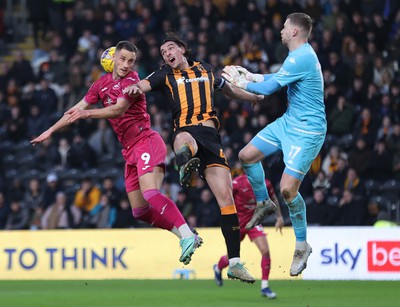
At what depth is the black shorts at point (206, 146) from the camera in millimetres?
11594

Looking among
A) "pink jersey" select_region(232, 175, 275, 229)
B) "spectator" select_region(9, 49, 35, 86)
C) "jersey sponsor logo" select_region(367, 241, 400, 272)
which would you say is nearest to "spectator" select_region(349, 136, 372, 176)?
"jersey sponsor logo" select_region(367, 241, 400, 272)

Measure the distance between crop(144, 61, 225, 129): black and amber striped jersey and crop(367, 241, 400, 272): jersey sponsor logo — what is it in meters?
7.17

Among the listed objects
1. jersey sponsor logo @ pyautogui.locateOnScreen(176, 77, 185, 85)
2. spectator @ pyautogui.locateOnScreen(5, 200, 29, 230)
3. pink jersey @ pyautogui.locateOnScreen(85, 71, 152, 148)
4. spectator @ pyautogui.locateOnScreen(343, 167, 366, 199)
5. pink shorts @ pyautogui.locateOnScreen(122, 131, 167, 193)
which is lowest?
spectator @ pyautogui.locateOnScreen(5, 200, 29, 230)

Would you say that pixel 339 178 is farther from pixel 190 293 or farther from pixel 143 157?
pixel 143 157

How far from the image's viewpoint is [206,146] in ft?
38.0

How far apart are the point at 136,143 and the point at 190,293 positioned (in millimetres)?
3497

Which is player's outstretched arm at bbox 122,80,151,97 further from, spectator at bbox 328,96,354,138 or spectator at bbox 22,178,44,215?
spectator at bbox 22,178,44,215

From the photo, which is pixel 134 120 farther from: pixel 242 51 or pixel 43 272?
pixel 242 51

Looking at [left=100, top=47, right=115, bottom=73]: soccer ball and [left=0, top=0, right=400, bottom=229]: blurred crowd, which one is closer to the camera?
[left=100, top=47, right=115, bottom=73]: soccer ball

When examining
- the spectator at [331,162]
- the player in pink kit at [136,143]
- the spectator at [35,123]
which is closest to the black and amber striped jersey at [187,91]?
the player in pink kit at [136,143]

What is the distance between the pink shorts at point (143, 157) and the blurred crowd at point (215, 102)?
262 inches

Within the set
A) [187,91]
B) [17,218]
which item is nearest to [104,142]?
[17,218]

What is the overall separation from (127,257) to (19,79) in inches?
262

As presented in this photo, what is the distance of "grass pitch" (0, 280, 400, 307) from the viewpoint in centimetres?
1358
